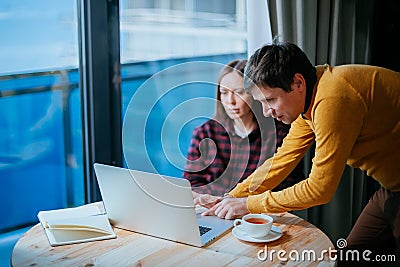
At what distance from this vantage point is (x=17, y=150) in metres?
2.48

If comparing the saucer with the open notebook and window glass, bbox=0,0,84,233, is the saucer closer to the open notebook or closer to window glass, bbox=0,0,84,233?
the open notebook

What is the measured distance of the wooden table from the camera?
167 cm

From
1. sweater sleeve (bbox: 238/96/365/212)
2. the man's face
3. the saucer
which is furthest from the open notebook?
the man's face

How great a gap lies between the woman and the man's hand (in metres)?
0.38

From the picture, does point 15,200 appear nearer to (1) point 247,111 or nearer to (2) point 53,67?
(2) point 53,67

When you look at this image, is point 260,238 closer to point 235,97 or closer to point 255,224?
point 255,224

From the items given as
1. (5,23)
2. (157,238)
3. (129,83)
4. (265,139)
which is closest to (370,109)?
(265,139)

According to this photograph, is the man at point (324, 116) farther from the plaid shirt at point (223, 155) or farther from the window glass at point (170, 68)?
the window glass at point (170, 68)

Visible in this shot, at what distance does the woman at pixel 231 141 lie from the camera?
2.36 metres

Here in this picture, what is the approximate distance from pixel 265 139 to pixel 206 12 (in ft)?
2.59

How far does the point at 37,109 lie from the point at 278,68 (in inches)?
43.3

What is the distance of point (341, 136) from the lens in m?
1.79

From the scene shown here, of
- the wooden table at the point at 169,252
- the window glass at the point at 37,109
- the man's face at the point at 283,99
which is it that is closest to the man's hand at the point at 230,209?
the wooden table at the point at 169,252

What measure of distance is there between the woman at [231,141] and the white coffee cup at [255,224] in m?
0.49
